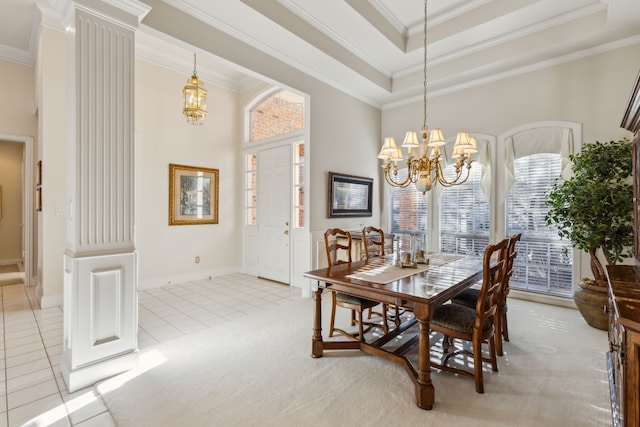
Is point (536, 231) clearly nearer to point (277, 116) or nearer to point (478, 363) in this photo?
point (478, 363)

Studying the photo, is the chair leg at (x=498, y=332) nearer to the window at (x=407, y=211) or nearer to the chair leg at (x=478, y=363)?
the chair leg at (x=478, y=363)

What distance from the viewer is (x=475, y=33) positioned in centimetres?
391

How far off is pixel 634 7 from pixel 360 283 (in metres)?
3.81

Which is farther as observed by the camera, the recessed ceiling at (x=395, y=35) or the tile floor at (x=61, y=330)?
Answer: the recessed ceiling at (x=395, y=35)

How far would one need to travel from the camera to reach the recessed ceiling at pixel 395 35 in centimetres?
329

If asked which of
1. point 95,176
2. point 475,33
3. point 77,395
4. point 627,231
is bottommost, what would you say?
point 77,395

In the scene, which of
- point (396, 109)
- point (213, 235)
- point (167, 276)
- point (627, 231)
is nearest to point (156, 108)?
point (213, 235)

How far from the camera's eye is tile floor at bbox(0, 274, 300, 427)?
6.40 ft

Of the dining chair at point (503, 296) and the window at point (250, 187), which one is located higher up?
the window at point (250, 187)

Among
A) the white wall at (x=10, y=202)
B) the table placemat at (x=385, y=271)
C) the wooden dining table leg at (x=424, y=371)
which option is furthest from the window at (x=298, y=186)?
the white wall at (x=10, y=202)

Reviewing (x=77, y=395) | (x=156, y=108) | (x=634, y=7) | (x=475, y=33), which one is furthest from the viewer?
(x=156, y=108)

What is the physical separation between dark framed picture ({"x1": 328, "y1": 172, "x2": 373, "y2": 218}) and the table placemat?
1.78 m

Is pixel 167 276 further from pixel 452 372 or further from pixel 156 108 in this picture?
pixel 452 372

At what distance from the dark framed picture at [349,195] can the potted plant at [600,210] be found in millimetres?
2733
